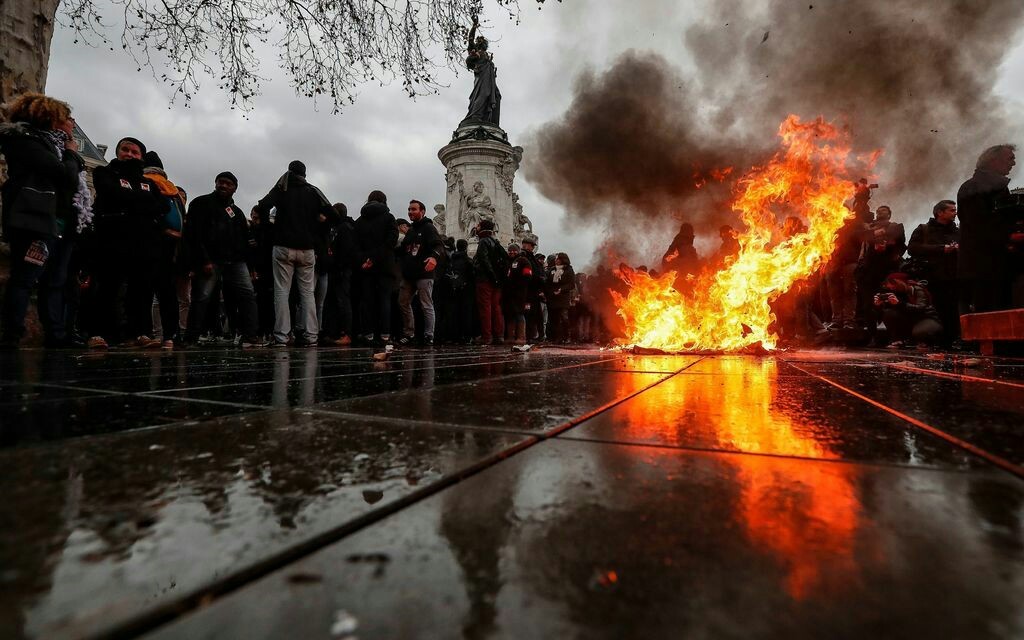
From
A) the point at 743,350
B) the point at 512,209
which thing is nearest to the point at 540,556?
the point at 743,350

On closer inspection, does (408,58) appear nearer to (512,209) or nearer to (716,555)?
(716,555)

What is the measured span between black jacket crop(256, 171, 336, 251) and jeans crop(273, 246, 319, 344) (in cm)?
11

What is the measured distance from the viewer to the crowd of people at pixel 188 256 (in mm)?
4434

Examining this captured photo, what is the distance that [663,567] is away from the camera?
0.47m

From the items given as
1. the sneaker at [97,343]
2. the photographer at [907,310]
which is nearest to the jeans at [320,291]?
the sneaker at [97,343]

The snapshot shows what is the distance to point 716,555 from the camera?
1.61 ft

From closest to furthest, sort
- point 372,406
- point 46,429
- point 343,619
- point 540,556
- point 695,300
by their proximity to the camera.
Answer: point 343,619 < point 540,556 < point 46,429 < point 372,406 < point 695,300

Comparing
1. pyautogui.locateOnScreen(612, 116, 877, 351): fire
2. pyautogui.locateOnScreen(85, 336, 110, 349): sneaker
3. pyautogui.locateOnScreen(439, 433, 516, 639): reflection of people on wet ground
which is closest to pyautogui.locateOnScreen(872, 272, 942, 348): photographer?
pyautogui.locateOnScreen(612, 116, 877, 351): fire

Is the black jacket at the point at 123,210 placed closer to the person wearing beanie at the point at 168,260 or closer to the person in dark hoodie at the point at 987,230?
the person wearing beanie at the point at 168,260

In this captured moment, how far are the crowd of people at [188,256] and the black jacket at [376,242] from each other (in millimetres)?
16

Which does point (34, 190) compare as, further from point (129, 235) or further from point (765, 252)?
point (765, 252)

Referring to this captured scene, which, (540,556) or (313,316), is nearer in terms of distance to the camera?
(540,556)

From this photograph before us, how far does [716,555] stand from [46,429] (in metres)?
1.30

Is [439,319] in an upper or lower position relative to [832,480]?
upper
